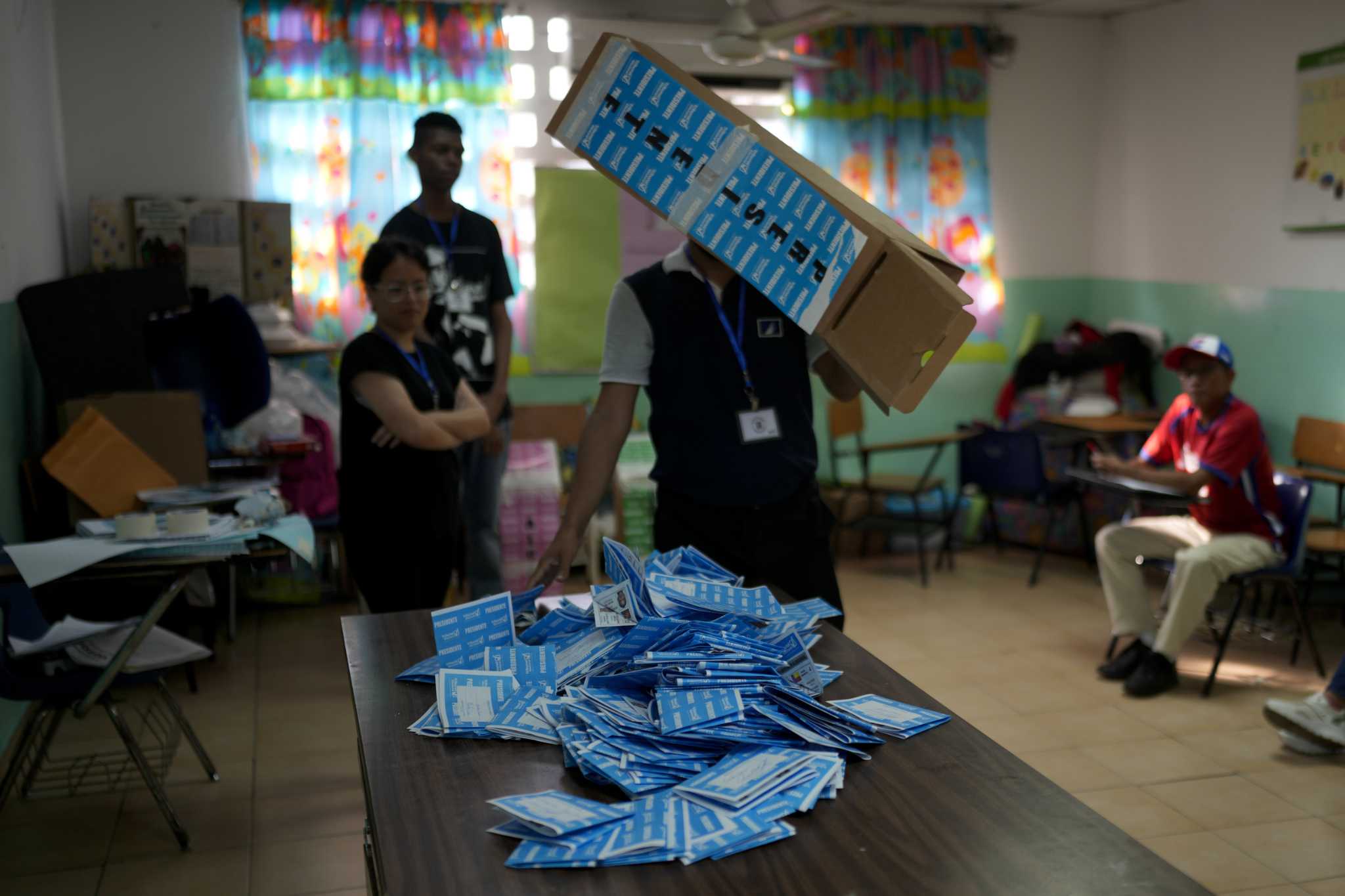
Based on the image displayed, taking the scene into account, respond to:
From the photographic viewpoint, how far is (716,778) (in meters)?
1.46

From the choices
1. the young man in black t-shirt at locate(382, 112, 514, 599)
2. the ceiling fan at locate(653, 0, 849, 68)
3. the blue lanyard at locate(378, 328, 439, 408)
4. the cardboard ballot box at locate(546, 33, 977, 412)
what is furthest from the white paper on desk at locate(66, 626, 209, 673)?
the ceiling fan at locate(653, 0, 849, 68)

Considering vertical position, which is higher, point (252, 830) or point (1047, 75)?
point (1047, 75)

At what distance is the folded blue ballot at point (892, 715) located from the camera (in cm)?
165

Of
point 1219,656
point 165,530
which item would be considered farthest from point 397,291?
point 1219,656

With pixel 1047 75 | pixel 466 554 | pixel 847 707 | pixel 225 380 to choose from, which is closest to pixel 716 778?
pixel 847 707

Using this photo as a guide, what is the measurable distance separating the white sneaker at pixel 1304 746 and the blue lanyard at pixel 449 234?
3219mm

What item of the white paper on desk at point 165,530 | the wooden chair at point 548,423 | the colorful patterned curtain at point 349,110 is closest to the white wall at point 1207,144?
the wooden chair at point 548,423

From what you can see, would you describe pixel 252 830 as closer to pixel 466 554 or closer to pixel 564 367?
pixel 466 554

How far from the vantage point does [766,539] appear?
2555mm

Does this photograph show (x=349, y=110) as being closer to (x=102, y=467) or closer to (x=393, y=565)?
(x=102, y=467)

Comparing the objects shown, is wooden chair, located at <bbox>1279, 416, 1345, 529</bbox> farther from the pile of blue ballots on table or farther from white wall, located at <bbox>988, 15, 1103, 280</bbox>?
the pile of blue ballots on table

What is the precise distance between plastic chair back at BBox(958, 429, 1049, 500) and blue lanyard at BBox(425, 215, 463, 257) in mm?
3327

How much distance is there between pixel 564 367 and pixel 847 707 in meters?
4.76

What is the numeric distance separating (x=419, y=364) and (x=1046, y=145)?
4.89 metres
